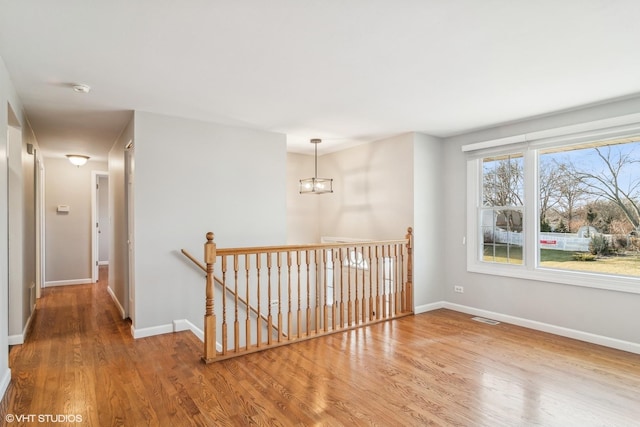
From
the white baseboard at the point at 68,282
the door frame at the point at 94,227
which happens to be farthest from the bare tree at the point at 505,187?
the white baseboard at the point at 68,282

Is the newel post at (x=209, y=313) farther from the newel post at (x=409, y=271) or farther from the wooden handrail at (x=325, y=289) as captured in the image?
the newel post at (x=409, y=271)

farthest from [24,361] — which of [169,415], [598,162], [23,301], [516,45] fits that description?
[598,162]

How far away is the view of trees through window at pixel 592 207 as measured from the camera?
11.5ft

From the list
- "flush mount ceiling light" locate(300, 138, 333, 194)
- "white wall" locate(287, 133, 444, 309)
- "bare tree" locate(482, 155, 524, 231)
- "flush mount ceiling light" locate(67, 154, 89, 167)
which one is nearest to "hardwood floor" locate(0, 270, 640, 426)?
"white wall" locate(287, 133, 444, 309)

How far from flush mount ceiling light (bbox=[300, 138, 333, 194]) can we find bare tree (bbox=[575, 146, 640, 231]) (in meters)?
3.30

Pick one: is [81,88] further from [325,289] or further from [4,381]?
[325,289]

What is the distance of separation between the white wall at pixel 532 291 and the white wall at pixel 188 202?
2527 millimetres

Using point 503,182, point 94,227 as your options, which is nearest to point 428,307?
point 503,182

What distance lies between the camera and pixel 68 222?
6898mm

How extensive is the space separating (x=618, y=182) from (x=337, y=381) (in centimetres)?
343

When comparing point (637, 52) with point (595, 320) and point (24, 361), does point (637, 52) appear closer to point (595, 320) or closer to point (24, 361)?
point (595, 320)

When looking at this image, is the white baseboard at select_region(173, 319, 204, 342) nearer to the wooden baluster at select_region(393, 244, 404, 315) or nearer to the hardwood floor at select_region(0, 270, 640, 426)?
the hardwood floor at select_region(0, 270, 640, 426)

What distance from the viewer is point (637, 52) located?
246 cm

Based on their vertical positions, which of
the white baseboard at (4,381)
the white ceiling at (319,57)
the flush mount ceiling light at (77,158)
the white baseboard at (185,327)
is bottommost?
the white baseboard at (185,327)
